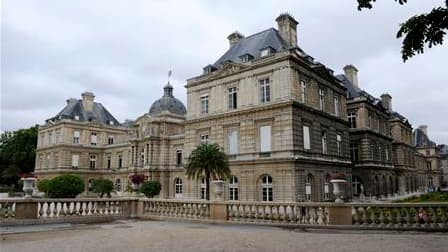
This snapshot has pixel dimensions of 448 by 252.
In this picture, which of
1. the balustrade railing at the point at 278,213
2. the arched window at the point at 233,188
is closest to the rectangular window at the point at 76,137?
the arched window at the point at 233,188

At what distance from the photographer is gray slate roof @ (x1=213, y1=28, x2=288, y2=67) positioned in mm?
29231

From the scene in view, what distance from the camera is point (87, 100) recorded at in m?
58.0

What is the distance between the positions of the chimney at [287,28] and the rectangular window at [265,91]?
639 cm

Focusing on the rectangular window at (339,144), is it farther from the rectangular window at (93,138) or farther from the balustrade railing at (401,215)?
the rectangular window at (93,138)

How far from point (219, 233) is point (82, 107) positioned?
53.1 metres

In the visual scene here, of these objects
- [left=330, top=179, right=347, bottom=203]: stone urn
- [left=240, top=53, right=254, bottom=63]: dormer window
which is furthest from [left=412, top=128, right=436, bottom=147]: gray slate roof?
[left=330, top=179, right=347, bottom=203]: stone urn

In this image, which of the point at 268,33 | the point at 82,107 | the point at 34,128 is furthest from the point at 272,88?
the point at 34,128

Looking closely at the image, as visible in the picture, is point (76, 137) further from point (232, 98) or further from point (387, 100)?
point (387, 100)

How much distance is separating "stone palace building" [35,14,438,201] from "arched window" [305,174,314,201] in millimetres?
74

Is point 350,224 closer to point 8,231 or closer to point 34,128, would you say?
point 8,231

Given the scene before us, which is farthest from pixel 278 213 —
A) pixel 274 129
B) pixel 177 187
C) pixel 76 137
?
pixel 76 137

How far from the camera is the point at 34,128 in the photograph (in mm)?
64312

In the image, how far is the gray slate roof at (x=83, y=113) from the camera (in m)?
56.0

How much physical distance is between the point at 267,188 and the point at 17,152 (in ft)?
171
